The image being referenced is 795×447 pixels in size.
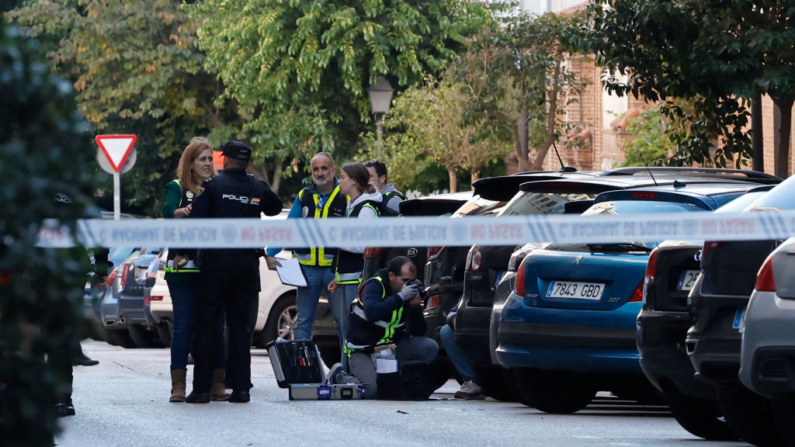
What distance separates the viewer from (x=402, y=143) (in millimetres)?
33219

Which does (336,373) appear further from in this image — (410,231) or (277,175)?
(277,175)

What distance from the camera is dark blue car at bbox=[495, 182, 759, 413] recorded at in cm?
959

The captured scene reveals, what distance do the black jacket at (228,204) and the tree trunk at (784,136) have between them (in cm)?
781

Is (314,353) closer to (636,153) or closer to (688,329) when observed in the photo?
(688,329)

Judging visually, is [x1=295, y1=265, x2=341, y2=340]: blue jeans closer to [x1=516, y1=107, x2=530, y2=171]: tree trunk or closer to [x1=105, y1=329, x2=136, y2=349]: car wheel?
[x1=105, y1=329, x2=136, y2=349]: car wheel

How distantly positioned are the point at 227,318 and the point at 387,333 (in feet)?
4.17

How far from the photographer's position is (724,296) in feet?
25.1

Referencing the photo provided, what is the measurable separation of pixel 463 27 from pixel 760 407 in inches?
1150

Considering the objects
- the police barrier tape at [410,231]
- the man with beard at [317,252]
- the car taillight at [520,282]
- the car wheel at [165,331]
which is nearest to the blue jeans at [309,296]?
the man with beard at [317,252]

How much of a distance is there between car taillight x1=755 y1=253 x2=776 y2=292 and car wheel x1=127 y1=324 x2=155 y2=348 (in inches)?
670

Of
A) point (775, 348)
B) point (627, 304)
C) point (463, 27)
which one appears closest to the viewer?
point (775, 348)

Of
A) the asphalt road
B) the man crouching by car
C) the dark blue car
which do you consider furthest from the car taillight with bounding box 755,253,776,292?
the man crouching by car

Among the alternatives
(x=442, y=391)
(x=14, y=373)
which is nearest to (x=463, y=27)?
(x=442, y=391)

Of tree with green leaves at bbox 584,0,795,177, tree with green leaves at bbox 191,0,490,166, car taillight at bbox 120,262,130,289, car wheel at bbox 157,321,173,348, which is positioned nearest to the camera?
tree with green leaves at bbox 584,0,795,177
